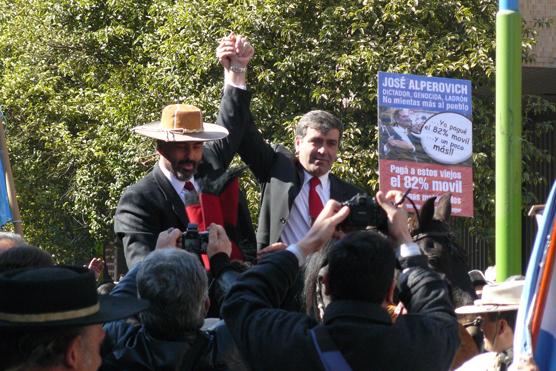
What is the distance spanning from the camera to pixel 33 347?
3.23 m

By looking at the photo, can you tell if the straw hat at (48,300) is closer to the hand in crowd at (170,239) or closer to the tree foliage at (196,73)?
the hand in crowd at (170,239)

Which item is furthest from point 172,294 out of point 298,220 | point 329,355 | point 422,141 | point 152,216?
point 422,141

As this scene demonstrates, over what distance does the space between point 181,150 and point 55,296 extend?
275 centimetres

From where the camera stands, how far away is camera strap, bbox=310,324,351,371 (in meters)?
3.69

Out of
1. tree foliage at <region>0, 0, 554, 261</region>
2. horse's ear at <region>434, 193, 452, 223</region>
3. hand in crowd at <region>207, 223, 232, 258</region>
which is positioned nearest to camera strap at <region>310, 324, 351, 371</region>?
hand in crowd at <region>207, 223, 232, 258</region>

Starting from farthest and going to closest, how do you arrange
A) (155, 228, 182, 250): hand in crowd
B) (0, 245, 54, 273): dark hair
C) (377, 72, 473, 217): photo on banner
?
(377, 72, 473, 217): photo on banner
(155, 228, 182, 250): hand in crowd
(0, 245, 54, 273): dark hair

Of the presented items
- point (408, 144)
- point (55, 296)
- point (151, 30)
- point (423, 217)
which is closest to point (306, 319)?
point (55, 296)

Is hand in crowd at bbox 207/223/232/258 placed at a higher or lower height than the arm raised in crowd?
lower

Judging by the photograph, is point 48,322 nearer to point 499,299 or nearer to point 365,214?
point 365,214

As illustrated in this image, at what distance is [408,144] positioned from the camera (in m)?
9.34

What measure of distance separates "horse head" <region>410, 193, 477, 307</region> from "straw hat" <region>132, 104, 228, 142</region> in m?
1.14

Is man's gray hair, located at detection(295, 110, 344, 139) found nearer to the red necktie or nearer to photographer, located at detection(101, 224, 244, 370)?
the red necktie

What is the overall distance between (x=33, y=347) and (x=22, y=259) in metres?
1.20

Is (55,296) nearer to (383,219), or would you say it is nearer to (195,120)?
(383,219)
